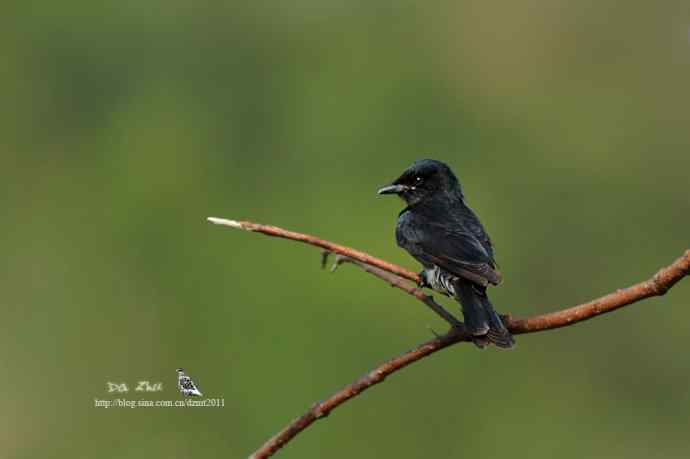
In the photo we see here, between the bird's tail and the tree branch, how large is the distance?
555 millimetres

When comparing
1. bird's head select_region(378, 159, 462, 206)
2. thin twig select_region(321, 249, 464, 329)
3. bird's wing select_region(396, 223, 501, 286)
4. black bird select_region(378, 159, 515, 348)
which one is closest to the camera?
thin twig select_region(321, 249, 464, 329)

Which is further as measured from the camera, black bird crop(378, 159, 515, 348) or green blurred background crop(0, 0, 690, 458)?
green blurred background crop(0, 0, 690, 458)

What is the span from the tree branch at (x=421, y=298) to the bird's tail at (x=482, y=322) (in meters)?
0.56

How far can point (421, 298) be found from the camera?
354cm

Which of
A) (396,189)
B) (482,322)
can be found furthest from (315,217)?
(482,322)

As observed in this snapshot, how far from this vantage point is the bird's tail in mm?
4090

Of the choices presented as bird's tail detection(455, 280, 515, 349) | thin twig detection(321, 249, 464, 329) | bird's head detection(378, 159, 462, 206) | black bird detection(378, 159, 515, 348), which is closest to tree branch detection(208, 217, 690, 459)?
thin twig detection(321, 249, 464, 329)

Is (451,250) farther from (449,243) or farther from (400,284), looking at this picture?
(400,284)

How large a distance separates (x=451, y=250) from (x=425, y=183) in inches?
35.9

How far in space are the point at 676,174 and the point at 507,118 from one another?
243 inches

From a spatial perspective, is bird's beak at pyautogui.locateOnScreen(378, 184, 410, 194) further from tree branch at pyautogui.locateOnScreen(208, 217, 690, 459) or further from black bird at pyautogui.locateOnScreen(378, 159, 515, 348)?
tree branch at pyautogui.locateOnScreen(208, 217, 690, 459)

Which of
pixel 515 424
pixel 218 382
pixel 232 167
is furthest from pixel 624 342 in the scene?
pixel 232 167

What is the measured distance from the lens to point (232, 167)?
3077 cm

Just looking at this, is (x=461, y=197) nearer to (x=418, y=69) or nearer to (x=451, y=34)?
(x=418, y=69)
